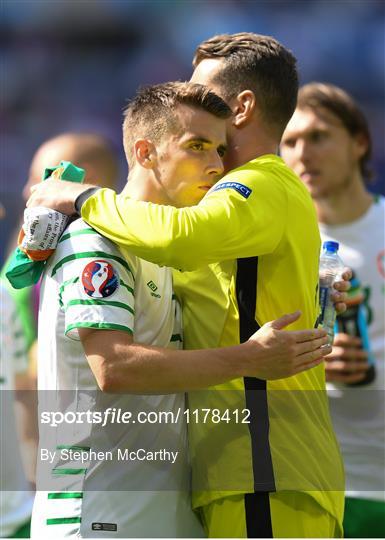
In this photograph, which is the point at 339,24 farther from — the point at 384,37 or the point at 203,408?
the point at 203,408

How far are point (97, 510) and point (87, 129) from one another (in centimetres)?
858

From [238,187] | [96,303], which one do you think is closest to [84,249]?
[96,303]

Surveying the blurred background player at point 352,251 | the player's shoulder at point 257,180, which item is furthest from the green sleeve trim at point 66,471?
the blurred background player at point 352,251

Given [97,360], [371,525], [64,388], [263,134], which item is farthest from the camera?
[371,525]

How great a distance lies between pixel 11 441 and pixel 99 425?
173 centimetres

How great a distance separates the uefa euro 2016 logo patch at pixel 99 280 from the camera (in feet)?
9.63

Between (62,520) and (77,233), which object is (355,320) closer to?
(77,233)

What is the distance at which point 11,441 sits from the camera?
464 cm

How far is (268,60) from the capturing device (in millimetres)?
3633

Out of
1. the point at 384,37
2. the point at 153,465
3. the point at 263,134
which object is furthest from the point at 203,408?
the point at 384,37

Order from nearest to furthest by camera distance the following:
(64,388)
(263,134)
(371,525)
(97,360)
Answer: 1. (97,360)
2. (64,388)
3. (263,134)
4. (371,525)

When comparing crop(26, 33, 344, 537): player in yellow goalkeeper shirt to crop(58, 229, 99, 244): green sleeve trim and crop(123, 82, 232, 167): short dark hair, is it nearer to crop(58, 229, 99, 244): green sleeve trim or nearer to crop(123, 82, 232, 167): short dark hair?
crop(58, 229, 99, 244): green sleeve trim

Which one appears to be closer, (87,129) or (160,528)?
(160,528)

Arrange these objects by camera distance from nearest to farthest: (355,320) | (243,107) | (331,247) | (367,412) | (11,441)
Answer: (243,107) → (331,247) → (11,441) → (355,320) → (367,412)
